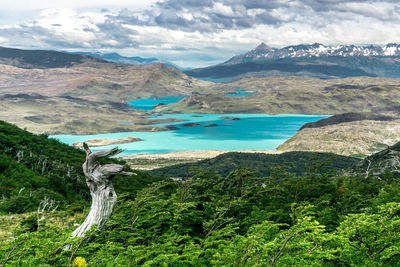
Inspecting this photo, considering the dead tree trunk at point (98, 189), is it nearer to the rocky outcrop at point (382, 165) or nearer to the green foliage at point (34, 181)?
the green foliage at point (34, 181)

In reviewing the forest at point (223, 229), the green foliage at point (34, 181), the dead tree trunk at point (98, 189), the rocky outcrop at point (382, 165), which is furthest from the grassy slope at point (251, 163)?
the dead tree trunk at point (98, 189)

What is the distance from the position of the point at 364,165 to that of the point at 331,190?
216 ft

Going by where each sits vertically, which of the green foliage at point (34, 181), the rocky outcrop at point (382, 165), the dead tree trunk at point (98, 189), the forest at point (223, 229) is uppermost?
the dead tree trunk at point (98, 189)

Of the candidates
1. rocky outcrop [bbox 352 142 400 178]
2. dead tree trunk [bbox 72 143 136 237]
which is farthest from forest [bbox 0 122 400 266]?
rocky outcrop [bbox 352 142 400 178]

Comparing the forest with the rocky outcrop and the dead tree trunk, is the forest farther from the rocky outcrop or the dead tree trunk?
the rocky outcrop

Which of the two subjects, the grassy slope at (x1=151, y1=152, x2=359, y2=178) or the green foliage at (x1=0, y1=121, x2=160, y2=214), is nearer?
the green foliage at (x1=0, y1=121, x2=160, y2=214)

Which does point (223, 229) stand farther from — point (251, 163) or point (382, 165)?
point (251, 163)

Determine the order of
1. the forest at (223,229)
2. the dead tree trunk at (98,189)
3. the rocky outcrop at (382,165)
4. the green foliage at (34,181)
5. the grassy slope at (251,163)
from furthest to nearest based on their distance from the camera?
1. the grassy slope at (251,163)
2. the rocky outcrop at (382,165)
3. the green foliage at (34,181)
4. the dead tree trunk at (98,189)
5. the forest at (223,229)

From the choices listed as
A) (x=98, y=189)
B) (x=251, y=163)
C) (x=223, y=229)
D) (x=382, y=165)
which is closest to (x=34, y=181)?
(x=98, y=189)

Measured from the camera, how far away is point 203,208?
20.4 m

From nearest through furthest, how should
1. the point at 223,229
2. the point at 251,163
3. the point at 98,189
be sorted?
the point at 98,189, the point at 223,229, the point at 251,163

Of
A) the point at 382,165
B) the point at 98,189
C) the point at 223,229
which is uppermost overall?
the point at 98,189

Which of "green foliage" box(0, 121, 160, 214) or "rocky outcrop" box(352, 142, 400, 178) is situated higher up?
"green foliage" box(0, 121, 160, 214)

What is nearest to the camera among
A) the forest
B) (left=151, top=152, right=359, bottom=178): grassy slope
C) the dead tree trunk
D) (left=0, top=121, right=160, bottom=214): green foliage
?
the forest
